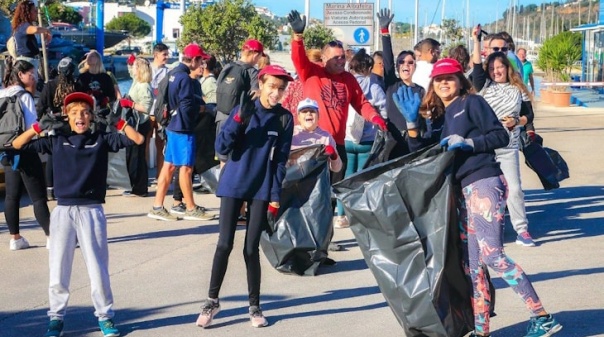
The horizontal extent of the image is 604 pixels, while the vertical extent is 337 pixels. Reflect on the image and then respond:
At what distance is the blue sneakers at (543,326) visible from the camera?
5898mm

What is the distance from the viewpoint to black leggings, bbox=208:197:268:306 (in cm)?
632

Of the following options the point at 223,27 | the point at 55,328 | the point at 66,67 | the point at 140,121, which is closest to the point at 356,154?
the point at 66,67

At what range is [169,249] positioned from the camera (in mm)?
9195

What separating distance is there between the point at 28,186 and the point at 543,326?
5.01 m

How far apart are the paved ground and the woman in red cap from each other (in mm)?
467

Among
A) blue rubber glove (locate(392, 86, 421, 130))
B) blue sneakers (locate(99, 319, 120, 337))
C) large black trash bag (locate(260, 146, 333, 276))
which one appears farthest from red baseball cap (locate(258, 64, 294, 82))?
blue sneakers (locate(99, 319, 120, 337))

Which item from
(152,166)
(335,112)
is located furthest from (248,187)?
(152,166)

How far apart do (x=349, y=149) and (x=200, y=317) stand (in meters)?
3.96

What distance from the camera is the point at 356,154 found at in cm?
1005

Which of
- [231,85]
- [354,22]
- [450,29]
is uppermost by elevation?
[450,29]

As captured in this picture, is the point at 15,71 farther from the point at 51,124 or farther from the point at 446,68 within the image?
the point at 446,68

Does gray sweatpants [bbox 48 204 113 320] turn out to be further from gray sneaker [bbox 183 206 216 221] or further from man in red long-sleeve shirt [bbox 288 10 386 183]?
gray sneaker [bbox 183 206 216 221]

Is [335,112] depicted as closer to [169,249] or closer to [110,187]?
[169,249]

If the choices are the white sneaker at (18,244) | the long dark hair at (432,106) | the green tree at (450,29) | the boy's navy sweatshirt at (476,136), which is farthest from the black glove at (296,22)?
the green tree at (450,29)
